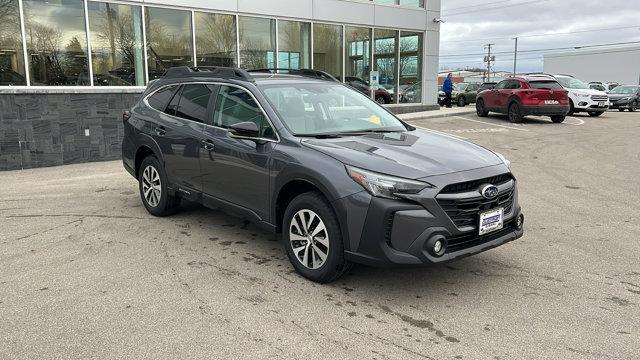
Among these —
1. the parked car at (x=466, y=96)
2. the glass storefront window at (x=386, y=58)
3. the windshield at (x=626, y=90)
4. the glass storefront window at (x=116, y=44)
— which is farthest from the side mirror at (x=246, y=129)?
the windshield at (x=626, y=90)

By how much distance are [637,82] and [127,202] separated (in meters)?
47.7

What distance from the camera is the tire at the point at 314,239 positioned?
161 inches

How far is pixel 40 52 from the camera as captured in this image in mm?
11758

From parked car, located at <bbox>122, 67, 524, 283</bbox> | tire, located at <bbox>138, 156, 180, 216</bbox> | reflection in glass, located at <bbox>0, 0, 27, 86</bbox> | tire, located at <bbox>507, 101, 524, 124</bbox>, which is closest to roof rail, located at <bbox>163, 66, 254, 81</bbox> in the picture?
parked car, located at <bbox>122, 67, 524, 283</bbox>

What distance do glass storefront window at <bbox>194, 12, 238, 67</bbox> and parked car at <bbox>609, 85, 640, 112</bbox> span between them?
21.3 m

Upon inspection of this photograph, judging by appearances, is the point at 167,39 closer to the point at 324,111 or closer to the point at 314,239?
the point at 324,111

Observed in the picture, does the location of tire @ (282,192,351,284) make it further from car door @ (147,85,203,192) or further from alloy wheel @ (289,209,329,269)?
car door @ (147,85,203,192)

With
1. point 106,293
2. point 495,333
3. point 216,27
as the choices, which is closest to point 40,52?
point 216,27

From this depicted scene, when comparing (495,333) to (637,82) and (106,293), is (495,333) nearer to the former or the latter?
(106,293)

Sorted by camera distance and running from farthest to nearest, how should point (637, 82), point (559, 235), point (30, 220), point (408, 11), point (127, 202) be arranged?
point (637, 82), point (408, 11), point (127, 202), point (30, 220), point (559, 235)

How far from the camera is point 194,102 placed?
5.81 metres

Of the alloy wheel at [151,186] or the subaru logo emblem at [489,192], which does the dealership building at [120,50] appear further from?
the subaru logo emblem at [489,192]

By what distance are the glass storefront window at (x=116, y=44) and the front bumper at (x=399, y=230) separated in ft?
34.7

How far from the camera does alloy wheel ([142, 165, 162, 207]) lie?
6359 mm
